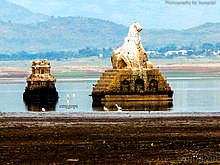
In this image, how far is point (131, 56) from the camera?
90500mm

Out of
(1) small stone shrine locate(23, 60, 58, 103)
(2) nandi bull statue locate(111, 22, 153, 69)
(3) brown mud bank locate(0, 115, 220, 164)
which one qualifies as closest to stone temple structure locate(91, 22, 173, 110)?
(2) nandi bull statue locate(111, 22, 153, 69)

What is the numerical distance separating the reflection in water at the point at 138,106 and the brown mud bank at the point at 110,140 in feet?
46.9

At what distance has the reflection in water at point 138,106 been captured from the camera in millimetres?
74688

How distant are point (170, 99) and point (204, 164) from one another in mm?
56007

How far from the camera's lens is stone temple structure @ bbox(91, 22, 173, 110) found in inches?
3467

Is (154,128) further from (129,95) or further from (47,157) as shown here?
(129,95)

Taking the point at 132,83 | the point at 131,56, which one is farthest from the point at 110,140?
the point at 131,56

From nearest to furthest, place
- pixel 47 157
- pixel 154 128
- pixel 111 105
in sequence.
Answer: pixel 47 157
pixel 154 128
pixel 111 105

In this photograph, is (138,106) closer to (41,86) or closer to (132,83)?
(132,83)

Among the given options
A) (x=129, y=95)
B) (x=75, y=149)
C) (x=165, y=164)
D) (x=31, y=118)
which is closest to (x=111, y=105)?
(x=129, y=95)

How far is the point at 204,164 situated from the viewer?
107ft

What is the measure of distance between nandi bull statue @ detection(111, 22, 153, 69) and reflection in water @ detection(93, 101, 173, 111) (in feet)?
12.9

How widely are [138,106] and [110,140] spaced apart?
122 feet

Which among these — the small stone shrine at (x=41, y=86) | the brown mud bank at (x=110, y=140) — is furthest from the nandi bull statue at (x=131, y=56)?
the brown mud bank at (x=110, y=140)
